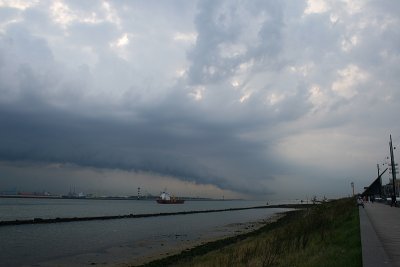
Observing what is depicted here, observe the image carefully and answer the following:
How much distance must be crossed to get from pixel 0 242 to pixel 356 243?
36.5 meters

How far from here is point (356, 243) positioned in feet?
45.4

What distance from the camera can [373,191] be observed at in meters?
80.2

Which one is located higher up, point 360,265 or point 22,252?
point 360,265

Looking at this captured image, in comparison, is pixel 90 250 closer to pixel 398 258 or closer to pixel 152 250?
pixel 152 250

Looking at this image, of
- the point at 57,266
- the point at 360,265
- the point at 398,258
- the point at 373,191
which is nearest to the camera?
the point at 360,265

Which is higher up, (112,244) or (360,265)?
(360,265)

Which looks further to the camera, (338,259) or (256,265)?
(256,265)

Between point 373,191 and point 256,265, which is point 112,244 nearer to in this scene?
point 256,265

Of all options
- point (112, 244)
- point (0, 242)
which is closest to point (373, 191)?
point (112, 244)

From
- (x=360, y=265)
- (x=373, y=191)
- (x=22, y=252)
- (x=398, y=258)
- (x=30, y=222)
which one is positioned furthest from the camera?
(x=373, y=191)

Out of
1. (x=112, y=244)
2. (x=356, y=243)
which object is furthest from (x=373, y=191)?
(x=356, y=243)

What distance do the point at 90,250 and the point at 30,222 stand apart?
3746cm

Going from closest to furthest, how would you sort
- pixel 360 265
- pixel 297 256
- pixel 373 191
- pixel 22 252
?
pixel 360 265 → pixel 297 256 → pixel 22 252 → pixel 373 191

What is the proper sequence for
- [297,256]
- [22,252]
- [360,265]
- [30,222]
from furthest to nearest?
[30,222] < [22,252] < [297,256] < [360,265]
